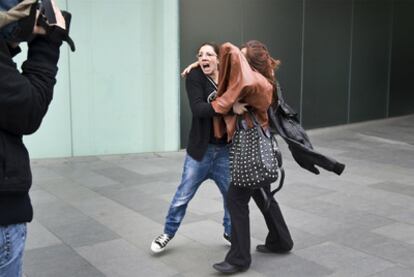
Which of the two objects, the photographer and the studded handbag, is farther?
the studded handbag

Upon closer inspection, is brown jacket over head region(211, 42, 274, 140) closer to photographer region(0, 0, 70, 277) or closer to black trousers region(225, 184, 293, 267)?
black trousers region(225, 184, 293, 267)

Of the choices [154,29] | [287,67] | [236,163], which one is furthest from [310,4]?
[236,163]

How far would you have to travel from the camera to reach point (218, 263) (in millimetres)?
4371

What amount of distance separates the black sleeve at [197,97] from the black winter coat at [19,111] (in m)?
2.12

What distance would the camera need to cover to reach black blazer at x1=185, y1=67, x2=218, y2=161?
→ 4.35 m

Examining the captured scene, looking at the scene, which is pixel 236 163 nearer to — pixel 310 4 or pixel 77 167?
pixel 77 167

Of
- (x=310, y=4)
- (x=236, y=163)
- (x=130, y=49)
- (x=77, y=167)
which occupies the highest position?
(x=310, y=4)

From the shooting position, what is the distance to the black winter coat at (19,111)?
1945 mm

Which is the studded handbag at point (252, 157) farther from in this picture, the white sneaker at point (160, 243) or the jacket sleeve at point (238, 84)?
the white sneaker at point (160, 243)

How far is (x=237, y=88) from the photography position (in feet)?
13.0

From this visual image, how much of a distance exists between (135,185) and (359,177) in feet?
10.0

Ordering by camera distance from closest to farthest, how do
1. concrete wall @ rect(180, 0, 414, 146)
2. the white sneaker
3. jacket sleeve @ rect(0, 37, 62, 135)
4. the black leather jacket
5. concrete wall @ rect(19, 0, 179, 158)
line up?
1. jacket sleeve @ rect(0, 37, 62, 135)
2. the black leather jacket
3. the white sneaker
4. concrete wall @ rect(19, 0, 179, 158)
5. concrete wall @ rect(180, 0, 414, 146)

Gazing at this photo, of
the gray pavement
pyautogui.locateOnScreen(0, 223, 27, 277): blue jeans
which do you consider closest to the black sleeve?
the gray pavement

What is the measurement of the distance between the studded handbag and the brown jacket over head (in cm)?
8
